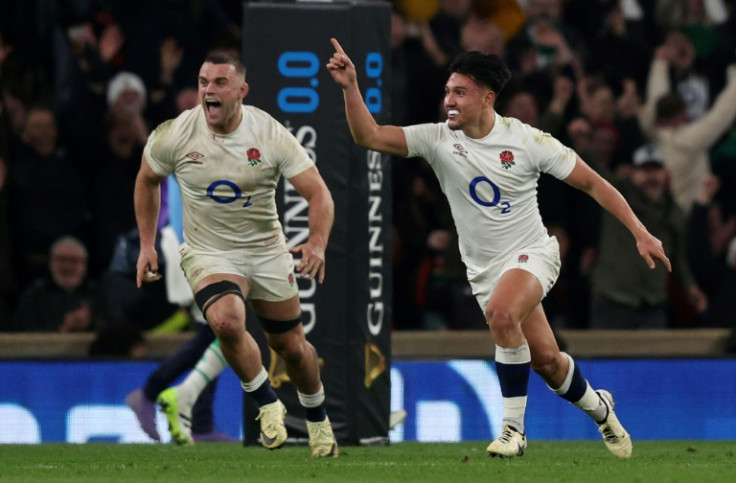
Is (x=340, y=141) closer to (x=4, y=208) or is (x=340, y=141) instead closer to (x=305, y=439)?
(x=305, y=439)

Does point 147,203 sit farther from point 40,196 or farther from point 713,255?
point 713,255

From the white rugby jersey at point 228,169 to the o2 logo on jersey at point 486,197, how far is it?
0.94m

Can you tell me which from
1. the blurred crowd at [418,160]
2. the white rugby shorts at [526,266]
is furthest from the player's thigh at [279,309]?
the blurred crowd at [418,160]

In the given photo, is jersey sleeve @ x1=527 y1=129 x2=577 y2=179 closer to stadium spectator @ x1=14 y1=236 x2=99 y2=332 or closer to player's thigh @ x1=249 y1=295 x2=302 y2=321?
player's thigh @ x1=249 y1=295 x2=302 y2=321

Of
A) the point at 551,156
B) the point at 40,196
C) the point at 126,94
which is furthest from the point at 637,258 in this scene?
the point at 40,196

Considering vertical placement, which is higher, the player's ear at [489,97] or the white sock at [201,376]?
the player's ear at [489,97]

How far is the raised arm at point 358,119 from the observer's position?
9.55m

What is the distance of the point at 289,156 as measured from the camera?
33.2ft

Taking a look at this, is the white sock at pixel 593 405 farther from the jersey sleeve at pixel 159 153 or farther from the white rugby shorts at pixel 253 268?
the jersey sleeve at pixel 159 153

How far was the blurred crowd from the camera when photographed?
46.3 ft

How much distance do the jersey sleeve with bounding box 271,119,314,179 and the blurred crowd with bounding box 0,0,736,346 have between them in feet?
12.5

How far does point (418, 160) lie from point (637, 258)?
2.07 metres

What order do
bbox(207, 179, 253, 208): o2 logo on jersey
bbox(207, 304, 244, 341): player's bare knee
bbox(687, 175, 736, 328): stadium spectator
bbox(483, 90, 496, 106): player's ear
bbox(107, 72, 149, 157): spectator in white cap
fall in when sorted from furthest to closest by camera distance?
bbox(687, 175, 736, 328): stadium spectator → bbox(107, 72, 149, 157): spectator in white cap → bbox(207, 179, 253, 208): o2 logo on jersey → bbox(483, 90, 496, 106): player's ear → bbox(207, 304, 244, 341): player's bare knee

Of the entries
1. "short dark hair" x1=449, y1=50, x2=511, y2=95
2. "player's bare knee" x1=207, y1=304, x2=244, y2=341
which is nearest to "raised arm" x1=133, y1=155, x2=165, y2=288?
"player's bare knee" x1=207, y1=304, x2=244, y2=341
